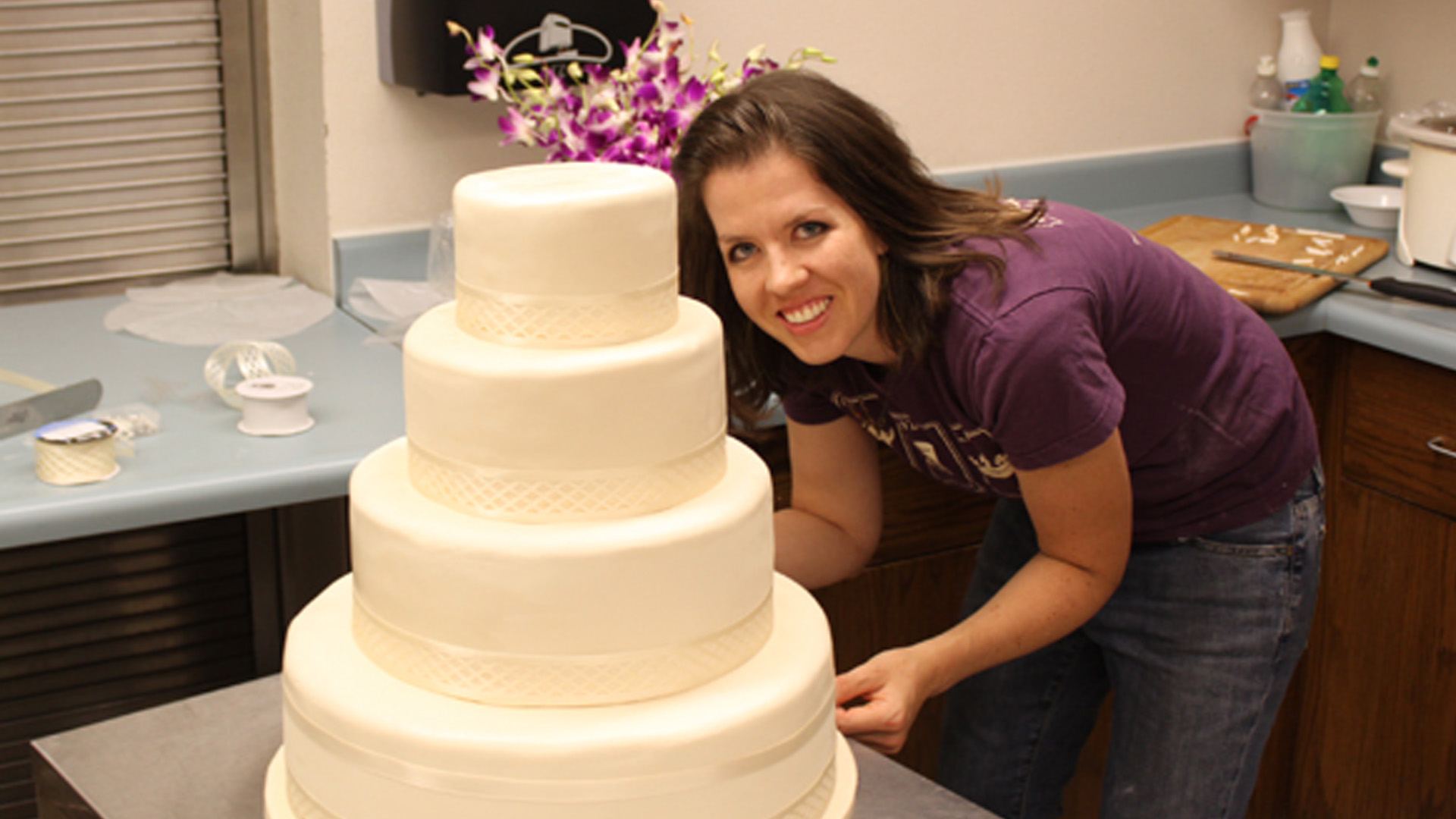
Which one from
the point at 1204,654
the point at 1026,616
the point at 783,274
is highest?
the point at 783,274

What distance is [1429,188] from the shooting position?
→ 7.30 ft

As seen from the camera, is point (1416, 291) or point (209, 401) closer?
point (209, 401)

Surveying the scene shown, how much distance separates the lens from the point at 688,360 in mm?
937

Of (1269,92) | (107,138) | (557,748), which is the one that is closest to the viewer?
(557,748)

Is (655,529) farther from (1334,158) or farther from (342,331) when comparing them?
(1334,158)

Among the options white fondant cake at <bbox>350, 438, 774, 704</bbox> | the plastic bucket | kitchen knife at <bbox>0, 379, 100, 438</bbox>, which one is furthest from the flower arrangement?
the plastic bucket

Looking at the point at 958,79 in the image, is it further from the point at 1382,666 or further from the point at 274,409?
the point at 274,409

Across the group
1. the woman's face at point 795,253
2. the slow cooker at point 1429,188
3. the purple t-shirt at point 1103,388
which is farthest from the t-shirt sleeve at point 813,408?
the slow cooker at point 1429,188

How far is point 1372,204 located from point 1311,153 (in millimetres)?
157

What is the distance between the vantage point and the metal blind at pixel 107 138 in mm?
1998

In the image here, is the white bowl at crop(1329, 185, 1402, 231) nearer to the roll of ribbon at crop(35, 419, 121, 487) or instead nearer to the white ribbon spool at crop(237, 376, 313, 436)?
the white ribbon spool at crop(237, 376, 313, 436)

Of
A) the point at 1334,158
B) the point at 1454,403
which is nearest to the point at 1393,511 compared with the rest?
the point at 1454,403

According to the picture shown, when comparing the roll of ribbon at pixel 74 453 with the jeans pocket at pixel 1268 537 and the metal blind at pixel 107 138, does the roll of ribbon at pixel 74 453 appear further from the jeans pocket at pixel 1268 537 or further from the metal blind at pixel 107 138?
the jeans pocket at pixel 1268 537

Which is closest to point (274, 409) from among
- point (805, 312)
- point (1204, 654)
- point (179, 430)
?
point (179, 430)
